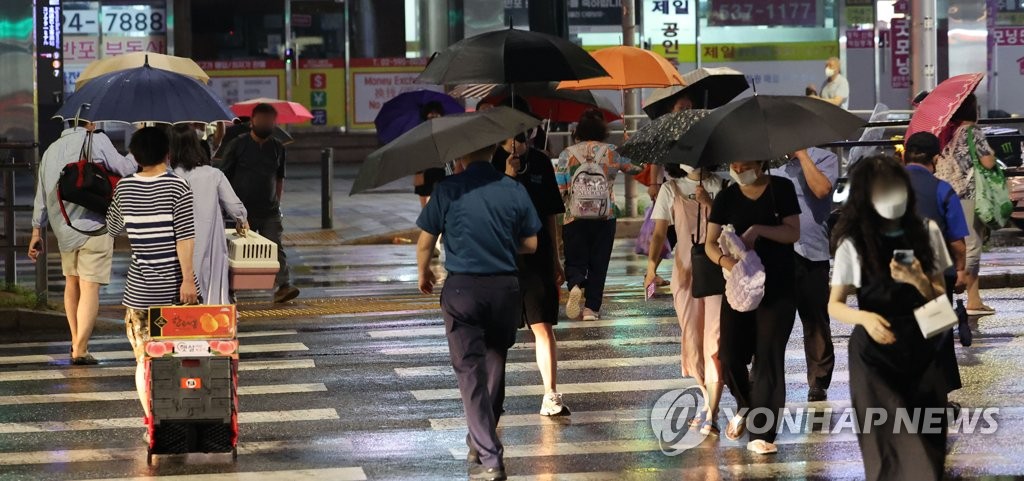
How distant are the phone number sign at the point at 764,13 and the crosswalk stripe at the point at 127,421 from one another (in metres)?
22.7

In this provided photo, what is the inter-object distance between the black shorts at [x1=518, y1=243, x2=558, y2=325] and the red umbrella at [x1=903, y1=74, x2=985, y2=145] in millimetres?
2784

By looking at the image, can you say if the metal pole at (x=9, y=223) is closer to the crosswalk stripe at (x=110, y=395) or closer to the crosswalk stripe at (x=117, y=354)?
the crosswalk stripe at (x=117, y=354)

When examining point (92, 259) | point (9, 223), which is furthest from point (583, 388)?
point (9, 223)

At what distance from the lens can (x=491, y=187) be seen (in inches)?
310

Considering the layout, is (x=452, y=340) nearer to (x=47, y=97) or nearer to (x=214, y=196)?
(x=214, y=196)

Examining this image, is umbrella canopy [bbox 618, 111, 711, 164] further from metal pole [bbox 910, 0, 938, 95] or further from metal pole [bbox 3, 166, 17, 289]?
metal pole [bbox 910, 0, 938, 95]

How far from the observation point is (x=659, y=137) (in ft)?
31.1

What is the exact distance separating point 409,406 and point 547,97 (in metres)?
3.17

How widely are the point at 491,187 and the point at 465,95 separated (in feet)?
18.6

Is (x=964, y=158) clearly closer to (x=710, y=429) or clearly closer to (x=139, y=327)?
(x=710, y=429)

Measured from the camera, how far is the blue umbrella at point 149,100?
10164 mm

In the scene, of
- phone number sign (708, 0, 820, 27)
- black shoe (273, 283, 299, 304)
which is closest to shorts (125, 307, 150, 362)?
black shoe (273, 283, 299, 304)

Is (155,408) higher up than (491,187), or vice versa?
(491,187)

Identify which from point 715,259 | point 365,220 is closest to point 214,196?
point 715,259
